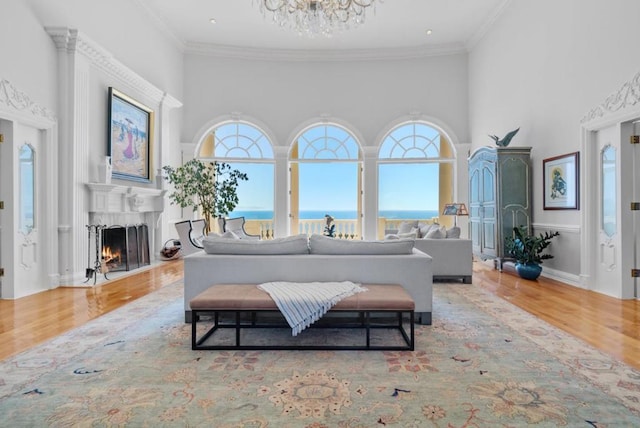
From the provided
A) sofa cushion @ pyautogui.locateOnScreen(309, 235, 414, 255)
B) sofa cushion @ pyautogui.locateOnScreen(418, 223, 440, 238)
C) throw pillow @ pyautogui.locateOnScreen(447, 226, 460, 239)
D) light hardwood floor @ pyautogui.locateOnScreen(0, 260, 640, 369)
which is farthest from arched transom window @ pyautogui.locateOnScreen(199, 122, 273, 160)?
sofa cushion @ pyautogui.locateOnScreen(309, 235, 414, 255)

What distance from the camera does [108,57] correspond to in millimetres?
5664

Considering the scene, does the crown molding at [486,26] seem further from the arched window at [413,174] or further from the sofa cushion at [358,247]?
the sofa cushion at [358,247]

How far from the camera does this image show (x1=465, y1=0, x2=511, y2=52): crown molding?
7055 mm

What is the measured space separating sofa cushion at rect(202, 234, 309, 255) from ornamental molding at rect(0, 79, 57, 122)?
2.73 meters

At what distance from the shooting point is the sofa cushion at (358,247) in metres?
3.64

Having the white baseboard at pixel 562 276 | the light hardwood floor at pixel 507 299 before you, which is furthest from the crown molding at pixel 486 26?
the light hardwood floor at pixel 507 299

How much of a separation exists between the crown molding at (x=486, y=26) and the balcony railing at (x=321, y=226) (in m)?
4.01

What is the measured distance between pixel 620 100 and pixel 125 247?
6911mm

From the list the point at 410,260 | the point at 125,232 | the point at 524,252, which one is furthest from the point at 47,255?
the point at 524,252

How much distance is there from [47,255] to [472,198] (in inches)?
269

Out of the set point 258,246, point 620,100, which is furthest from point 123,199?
point 620,100

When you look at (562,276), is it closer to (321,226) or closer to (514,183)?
(514,183)

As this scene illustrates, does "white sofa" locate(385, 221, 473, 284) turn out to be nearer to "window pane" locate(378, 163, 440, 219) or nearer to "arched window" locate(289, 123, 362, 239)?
"arched window" locate(289, 123, 362, 239)

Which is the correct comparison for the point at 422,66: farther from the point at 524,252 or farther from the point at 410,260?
the point at 410,260
